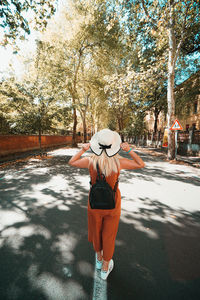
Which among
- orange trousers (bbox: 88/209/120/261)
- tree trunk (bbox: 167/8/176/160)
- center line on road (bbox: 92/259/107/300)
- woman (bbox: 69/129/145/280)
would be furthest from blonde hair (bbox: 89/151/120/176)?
tree trunk (bbox: 167/8/176/160)

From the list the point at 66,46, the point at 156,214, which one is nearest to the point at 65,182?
the point at 156,214

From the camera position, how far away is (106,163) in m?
1.83

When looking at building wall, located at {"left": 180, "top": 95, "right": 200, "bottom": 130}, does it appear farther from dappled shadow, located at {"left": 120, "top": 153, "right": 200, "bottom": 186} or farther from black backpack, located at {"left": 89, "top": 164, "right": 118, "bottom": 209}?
black backpack, located at {"left": 89, "top": 164, "right": 118, "bottom": 209}

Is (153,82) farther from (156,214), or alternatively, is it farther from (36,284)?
(36,284)

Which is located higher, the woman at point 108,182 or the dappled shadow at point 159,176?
the woman at point 108,182

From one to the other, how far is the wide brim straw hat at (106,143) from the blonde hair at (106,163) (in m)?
0.05

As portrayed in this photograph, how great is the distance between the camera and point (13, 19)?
6.31m

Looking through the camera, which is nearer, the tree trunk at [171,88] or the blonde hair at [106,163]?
the blonde hair at [106,163]

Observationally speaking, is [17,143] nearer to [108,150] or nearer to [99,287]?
[108,150]

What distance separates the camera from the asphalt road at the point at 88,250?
70.5 inches

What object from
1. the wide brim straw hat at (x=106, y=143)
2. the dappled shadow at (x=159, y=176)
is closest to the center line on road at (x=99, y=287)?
the wide brim straw hat at (x=106, y=143)

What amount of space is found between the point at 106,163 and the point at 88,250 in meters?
1.59

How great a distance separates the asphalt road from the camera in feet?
5.87

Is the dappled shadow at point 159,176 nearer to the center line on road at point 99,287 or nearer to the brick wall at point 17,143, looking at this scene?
the center line on road at point 99,287
